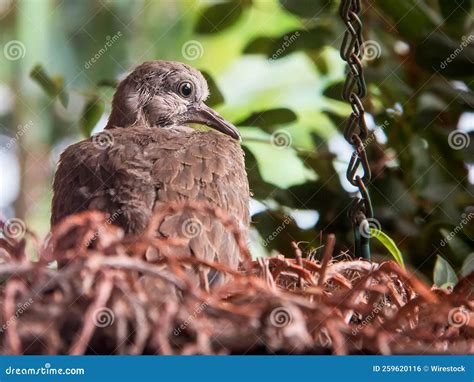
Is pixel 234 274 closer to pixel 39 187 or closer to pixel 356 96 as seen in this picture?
pixel 356 96

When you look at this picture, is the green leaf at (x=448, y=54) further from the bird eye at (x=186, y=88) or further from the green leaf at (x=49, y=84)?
the green leaf at (x=49, y=84)

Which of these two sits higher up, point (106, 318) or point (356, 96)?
point (356, 96)

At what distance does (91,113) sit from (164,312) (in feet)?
6.13

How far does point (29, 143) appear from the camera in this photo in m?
3.57

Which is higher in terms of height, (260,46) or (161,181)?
(260,46)

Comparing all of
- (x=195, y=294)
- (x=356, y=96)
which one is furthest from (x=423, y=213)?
(x=195, y=294)

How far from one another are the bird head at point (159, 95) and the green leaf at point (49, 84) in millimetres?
248

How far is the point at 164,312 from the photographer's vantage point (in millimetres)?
1050

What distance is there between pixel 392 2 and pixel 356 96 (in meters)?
0.97

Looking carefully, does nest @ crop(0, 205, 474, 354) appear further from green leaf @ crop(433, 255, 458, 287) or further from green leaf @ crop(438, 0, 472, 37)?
green leaf @ crop(438, 0, 472, 37)

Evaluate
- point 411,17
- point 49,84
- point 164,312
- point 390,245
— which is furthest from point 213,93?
point 164,312

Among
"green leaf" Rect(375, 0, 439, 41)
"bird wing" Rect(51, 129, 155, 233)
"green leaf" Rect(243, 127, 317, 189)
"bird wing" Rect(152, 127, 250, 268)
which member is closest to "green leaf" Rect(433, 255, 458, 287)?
"bird wing" Rect(152, 127, 250, 268)

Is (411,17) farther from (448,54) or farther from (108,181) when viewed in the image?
(108,181)

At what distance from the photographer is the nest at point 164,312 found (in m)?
1.05
